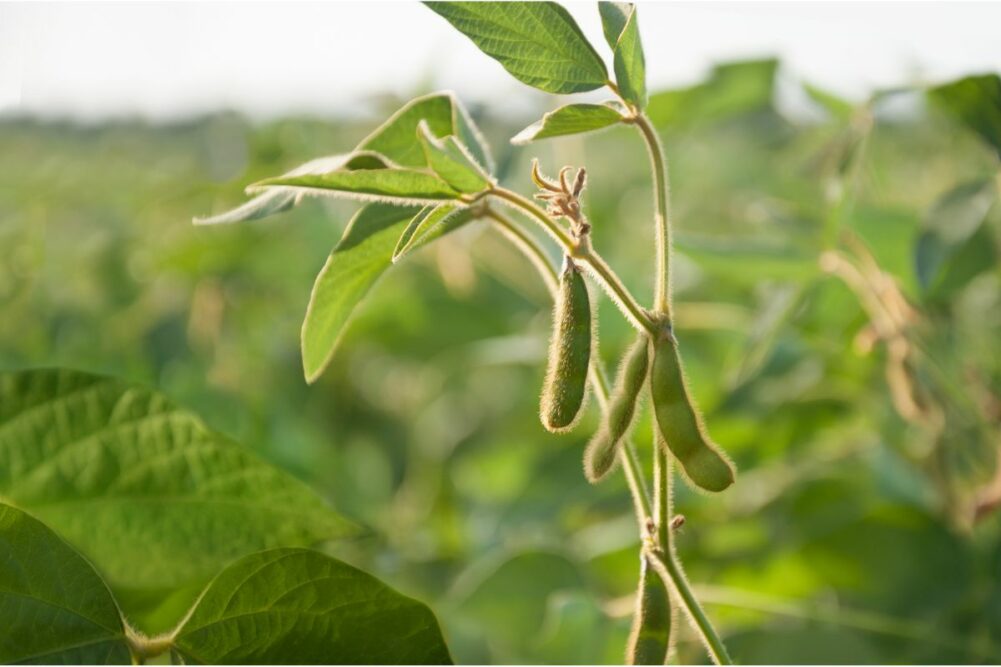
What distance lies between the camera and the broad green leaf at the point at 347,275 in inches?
20.4

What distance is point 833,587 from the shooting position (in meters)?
1.02

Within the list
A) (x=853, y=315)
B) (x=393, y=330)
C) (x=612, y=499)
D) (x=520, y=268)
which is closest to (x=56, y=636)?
(x=612, y=499)

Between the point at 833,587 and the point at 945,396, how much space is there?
210 mm

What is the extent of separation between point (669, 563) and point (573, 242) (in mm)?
145

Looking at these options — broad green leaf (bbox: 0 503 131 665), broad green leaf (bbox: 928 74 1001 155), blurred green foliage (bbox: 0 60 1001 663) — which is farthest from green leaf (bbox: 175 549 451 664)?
broad green leaf (bbox: 928 74 1001 155)

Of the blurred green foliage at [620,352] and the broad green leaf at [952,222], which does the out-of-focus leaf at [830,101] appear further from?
the broad green leaf at [952,222]

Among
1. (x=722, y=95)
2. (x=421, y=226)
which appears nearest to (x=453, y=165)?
(x=421, y=226)

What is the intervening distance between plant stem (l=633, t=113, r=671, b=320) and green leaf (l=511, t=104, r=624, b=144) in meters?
0.02

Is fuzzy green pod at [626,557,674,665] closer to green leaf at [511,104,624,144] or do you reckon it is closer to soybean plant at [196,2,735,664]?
soybean plant at [196,2,735,664]

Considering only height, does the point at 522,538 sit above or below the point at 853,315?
below

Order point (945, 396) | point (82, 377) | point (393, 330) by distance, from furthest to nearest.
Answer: point (393, 330)
point (945, 396)
point (82, 377)

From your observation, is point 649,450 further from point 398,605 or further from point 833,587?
point 398,605

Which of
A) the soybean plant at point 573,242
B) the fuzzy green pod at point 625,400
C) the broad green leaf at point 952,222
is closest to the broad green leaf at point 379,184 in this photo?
the soybean plant at point 573,242

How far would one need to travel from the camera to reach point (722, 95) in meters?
1.49
